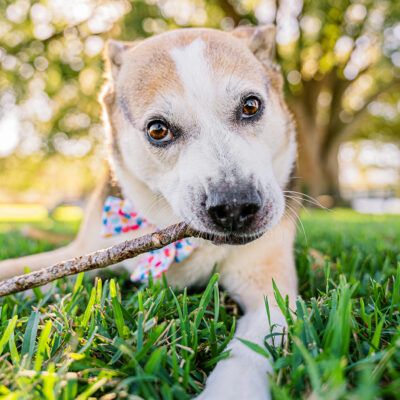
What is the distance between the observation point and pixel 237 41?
2381mm

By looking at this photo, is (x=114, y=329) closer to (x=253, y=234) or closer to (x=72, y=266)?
(x=72, y=266)

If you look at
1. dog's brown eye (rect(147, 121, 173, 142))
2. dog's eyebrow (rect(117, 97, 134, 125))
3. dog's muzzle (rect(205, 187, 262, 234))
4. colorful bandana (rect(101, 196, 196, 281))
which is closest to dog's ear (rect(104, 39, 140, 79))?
dog's eyebrow (rect(117, 97, 134, 125))

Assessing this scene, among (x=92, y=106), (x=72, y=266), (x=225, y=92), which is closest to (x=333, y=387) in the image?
(x=72, y=266)

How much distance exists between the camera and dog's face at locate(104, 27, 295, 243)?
162 centimetres

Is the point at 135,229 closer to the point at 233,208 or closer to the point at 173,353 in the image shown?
the point at 233,208

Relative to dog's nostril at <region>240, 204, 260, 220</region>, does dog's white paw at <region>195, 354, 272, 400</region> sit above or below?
below

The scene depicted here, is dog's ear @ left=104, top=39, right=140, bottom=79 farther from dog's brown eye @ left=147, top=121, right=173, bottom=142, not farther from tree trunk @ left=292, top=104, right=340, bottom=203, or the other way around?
tree trunk @ left=292, top=104, right=340, bottom=203

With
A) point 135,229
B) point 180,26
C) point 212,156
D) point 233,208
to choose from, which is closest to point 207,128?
point 212,156

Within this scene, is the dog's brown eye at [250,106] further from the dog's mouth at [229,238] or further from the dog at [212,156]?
the dog's mouth at [229,238]

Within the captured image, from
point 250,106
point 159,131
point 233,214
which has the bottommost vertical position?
point 233,214

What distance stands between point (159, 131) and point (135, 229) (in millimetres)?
668

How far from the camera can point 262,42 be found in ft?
8.41

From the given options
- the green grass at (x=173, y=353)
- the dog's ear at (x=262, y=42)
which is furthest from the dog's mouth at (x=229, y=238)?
the dog's ear at (x=262, y=42)

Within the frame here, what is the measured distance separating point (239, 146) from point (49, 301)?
1.27 metres
